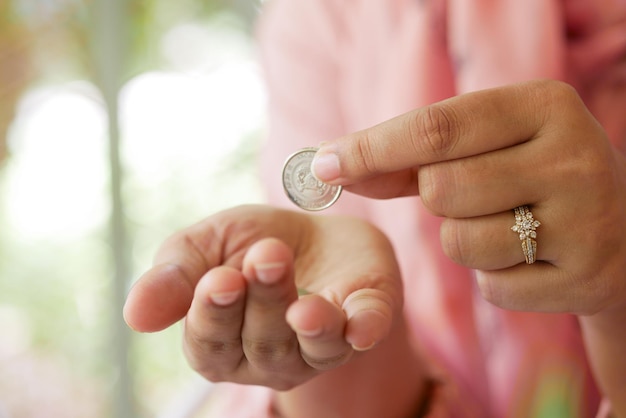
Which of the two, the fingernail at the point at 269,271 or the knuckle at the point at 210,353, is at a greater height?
the fingernail at the point at 269,271

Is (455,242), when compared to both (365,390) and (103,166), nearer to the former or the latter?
(365,390)


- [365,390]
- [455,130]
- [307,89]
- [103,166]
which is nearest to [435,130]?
[455,130]

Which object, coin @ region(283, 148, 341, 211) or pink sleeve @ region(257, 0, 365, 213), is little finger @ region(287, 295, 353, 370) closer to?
coin @ region(283, 148, 341, 211)

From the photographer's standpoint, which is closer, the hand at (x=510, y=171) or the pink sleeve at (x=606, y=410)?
the hand at (x=510, y=171)

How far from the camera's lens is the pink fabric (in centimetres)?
99

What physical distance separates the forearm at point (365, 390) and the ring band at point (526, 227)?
0.30 metres

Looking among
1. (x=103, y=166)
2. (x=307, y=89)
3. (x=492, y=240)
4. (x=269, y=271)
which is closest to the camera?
(x=269, y=271)

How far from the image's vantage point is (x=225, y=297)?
1.67 feet

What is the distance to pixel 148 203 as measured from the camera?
2.23m

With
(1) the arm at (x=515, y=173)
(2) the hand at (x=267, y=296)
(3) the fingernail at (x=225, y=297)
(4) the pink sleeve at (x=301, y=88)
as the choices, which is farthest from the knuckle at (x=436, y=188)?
(4) the pink sleeve at (x=301, y=88)

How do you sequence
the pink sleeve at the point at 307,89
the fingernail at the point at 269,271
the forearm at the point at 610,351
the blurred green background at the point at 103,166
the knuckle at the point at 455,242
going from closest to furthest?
the fingernail at the point at 269,271 → the knuckle at the point at 455,242 → the forearm at the point at 610,351 → the pink sleeve at the point at 307,89 → the blurred green background at the point at 103,166

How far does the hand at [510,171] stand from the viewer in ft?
1.88

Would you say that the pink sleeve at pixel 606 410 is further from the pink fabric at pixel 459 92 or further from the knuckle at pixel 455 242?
the knuckle at pixel 455 242

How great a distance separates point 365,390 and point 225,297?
0.39 metres
